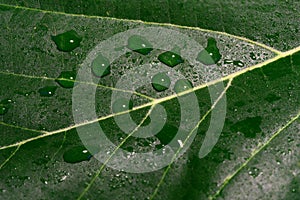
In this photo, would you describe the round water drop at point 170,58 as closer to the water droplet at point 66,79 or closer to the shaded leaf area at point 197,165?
the shaded leaf area at point 197,165

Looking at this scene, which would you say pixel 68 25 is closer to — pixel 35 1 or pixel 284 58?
pixel 35 1

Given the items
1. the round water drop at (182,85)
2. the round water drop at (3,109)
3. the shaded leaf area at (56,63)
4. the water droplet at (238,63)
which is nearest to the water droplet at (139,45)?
the shaded leaf area at (56,63)

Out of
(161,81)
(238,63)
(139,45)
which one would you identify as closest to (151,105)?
(161,81)

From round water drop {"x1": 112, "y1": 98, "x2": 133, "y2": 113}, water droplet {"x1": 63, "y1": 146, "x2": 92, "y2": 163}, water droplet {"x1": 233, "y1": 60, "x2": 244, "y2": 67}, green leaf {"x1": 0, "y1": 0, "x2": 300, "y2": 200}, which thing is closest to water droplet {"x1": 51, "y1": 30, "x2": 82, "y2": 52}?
green leaf {"x1": 0, "y1": 0, "x2": 300, "y2": 200}

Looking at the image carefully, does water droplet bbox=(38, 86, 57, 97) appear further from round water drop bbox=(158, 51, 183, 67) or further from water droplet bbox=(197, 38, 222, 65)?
water droplet bbox=(197, 38, 222, 65)

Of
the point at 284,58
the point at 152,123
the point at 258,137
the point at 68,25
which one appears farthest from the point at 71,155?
the point at 284,58
